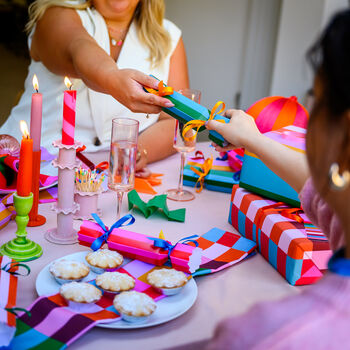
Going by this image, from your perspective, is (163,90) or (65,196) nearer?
(65,196)

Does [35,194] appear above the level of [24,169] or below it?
below

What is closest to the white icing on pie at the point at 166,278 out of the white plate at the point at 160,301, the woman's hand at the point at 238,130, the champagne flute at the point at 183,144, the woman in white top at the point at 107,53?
the white plate at the point at 160,301

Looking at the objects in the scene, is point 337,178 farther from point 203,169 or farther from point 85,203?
point 203,169

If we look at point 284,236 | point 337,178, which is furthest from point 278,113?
point 337,178

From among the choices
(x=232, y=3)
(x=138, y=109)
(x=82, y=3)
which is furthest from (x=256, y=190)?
(x=232, y=3)

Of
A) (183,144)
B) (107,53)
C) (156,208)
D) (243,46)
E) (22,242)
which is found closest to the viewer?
(22,242)

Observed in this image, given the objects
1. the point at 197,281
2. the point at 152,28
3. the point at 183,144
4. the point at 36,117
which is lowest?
the point at 197,281

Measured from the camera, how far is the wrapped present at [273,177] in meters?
1.11

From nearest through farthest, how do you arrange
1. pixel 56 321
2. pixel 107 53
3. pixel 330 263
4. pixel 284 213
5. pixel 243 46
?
pixel 330 263 < pixel 56 321 < pixel 284 213 < pixel 107 53 < pixel 243 46

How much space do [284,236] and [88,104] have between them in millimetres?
1134

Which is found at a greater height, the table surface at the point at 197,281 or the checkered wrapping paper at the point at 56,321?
the checkered wrapping paper at the point at 56,321

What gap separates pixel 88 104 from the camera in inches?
73.7

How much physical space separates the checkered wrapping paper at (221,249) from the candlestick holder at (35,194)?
379mm

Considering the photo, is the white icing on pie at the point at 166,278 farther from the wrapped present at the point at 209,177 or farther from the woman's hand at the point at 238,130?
the wrapped present at the point at 209,177
